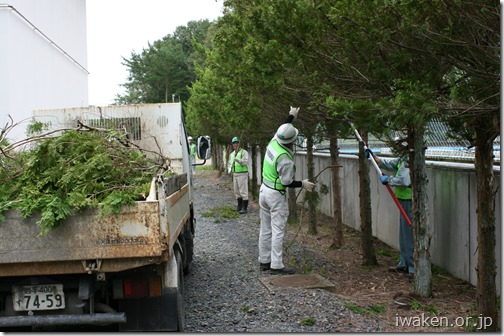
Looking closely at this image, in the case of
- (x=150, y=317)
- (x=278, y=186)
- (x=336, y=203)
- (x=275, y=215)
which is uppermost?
(x=278, y=186)

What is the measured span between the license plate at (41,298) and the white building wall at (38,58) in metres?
6.37

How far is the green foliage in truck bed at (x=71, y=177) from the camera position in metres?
4.86

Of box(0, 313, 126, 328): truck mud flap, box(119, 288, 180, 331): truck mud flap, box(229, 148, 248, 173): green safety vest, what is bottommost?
box(119, 288, 180, 331): truck mud flap

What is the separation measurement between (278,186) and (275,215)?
16.0 inches

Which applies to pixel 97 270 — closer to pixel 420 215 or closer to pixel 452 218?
pixel 420 215

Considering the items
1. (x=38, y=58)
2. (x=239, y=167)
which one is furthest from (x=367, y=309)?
(x=38, y=58)

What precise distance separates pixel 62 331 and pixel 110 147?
6.24 ft

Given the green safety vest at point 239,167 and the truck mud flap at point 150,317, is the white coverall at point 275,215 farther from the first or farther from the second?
the green safety vest at point 239,167

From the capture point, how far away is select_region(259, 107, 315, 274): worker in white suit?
338 inches

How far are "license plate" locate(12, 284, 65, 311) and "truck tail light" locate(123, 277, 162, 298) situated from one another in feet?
1.84

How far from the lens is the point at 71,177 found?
527 cm

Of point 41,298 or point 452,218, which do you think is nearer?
point 41,298

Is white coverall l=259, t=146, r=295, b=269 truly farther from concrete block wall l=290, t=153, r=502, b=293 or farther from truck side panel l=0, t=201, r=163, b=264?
truck side panel l=0, t=201, r=163, b=264

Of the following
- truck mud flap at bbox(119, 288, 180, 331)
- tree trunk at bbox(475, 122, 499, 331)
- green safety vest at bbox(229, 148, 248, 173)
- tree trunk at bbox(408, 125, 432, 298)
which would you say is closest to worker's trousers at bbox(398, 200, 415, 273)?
tree trunk at bbox(408, 125, 432, 298)
